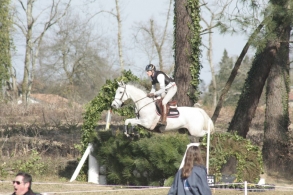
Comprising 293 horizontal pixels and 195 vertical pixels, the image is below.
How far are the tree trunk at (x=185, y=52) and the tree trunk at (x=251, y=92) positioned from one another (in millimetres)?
2886

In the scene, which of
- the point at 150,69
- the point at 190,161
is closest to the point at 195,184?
the point at 190,161

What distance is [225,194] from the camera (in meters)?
17.0

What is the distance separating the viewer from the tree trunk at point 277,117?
2627 cm

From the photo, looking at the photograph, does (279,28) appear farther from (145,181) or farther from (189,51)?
(145,181)

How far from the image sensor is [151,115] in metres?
18.0

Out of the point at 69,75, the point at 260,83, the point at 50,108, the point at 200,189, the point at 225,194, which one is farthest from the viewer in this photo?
the point at 69,75

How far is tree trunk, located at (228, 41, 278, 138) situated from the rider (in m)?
7.85

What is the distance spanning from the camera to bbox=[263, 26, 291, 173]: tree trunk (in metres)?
26.3

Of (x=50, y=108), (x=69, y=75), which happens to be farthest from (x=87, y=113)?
(x=69, y=75)

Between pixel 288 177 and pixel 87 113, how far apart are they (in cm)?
787

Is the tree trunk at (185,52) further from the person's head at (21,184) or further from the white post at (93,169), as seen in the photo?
the person's head at (21,184)

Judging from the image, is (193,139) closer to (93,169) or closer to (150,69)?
(150,69)

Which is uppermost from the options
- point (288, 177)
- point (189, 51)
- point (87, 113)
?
point (189, 51)

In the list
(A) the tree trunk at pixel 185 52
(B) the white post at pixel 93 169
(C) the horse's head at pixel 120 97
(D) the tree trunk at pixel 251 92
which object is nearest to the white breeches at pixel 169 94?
(C) the horse's head at pixel 120 97
